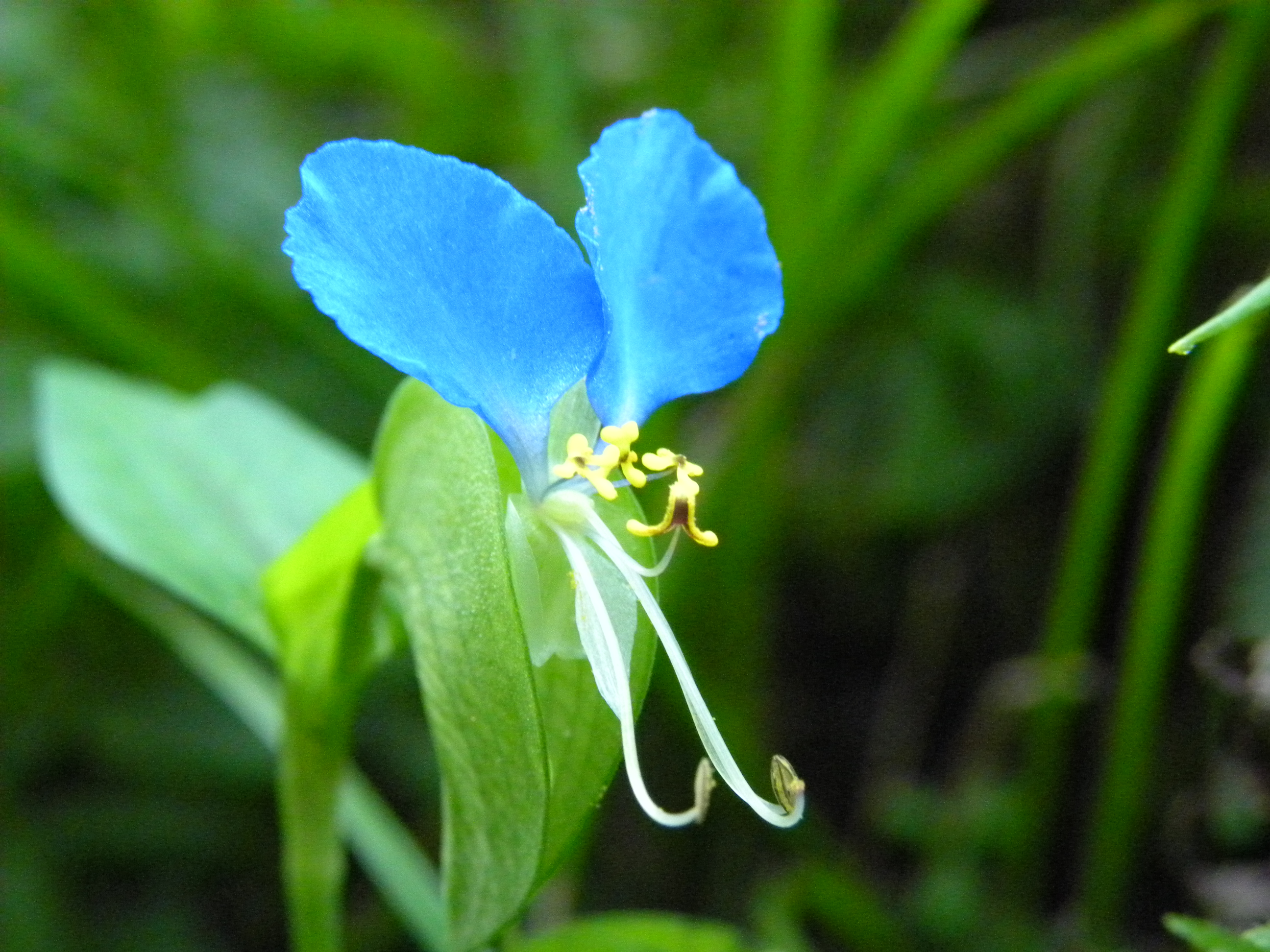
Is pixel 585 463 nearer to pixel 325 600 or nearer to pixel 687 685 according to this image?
pixel 687 685

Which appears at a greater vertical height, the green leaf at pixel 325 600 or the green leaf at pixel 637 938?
the green leaf at pixel 325 600

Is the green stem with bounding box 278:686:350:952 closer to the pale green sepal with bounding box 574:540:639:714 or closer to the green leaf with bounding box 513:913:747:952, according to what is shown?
the green leaf with bounding box 513:913:747:952

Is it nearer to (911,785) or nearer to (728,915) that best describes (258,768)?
(728,915)

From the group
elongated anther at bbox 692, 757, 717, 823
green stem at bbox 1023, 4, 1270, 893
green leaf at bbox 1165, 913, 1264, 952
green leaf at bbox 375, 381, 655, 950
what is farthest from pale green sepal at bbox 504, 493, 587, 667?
green stem at bbox 1023, 4, 1270, 893

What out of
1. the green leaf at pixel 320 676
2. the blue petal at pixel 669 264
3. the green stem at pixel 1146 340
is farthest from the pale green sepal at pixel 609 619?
the green stem at pixel 1146 340

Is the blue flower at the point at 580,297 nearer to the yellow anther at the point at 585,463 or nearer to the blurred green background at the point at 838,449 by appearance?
the yellow anther at the point at 585,463
